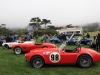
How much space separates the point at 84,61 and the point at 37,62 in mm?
2189

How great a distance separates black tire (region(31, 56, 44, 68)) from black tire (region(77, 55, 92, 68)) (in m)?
1.72

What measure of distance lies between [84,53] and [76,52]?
375 millimetres

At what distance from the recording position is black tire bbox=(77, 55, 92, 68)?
801cm

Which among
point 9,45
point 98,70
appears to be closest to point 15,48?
point 9,45

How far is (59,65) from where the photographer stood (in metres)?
8.62

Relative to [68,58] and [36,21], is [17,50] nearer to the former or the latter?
[68,58]

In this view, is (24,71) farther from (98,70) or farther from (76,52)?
(98,70)

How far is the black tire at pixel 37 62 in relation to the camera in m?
8.12

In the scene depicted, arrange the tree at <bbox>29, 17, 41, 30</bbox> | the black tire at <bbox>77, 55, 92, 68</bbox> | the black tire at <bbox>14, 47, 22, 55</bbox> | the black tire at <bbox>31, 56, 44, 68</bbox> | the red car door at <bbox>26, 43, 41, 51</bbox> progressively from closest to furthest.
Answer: the black tire at <bbox>77, 55, 92, 68</bbox> < the black tire at <bbox>31, 56, 44, 68</bbox> < the red car door at <bbox>26, 43, 41, 51</bbox> < the black tire at <bbox>14, 47, 22, 55</bbox> < the tree at <bbox>29, 17, 41, 30</bbox>

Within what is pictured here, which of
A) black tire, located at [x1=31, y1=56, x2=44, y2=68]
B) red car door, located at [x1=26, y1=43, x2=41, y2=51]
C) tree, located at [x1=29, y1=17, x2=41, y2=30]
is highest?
tree, located at [x1=29, y1=17, x2=41, y2=30]

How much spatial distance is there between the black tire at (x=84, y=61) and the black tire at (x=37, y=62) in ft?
5.65

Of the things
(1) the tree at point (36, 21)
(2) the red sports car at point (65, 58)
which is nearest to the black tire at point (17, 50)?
(2) the red sports car at point (65, 58)

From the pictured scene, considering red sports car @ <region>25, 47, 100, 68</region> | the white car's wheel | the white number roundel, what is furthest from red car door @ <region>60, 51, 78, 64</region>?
the white car's wheel

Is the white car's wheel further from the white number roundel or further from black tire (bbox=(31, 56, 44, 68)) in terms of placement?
the white number roundel
